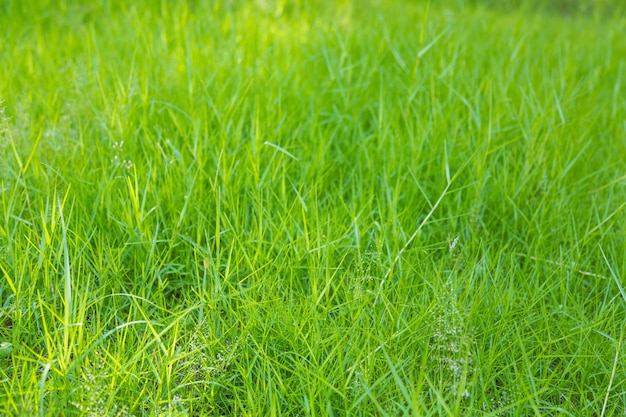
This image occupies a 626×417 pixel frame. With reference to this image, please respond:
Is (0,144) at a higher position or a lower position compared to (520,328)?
higher

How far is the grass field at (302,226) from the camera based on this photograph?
1.67m

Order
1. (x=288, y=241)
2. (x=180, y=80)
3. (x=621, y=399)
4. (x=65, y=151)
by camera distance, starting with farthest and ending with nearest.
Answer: (x=180, y=80) → (x=65, y=151) → (x=288, y=241) → (x=621, y=399)

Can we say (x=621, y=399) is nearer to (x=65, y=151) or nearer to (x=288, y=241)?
(x=288, y=241)

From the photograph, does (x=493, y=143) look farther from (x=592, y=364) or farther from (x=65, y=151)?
(x=65, y=151)

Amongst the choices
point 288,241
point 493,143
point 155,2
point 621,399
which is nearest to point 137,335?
point 288,241

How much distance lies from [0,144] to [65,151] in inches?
9.3

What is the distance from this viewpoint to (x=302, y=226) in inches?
85.1

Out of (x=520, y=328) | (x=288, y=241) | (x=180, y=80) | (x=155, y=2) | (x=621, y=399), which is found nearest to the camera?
(x=621, y=399)

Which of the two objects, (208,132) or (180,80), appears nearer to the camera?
(208,132)

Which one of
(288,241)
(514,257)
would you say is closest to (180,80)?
(288,241)

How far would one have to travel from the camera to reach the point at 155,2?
4.07 meters

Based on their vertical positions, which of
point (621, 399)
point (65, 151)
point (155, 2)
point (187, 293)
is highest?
point (155, 2)

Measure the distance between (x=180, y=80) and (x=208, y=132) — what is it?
1.49ft

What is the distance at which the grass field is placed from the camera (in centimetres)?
167
